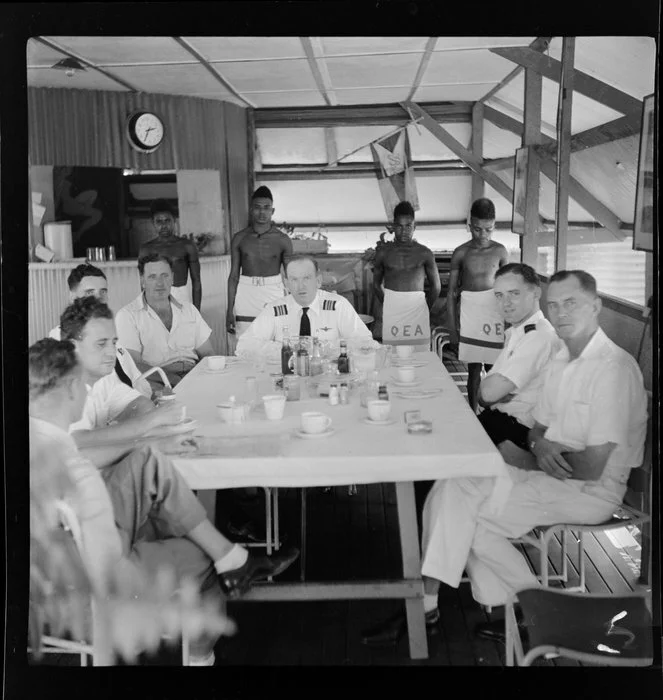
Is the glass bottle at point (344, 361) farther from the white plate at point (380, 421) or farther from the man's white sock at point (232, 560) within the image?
the man's white sock at point (232, 560)

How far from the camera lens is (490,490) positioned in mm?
2572

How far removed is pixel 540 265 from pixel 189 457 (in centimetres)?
128

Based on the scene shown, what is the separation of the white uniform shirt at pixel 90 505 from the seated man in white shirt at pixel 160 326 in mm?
375

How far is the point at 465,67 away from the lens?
2654mm

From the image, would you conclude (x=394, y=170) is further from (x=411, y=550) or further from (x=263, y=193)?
(x=411, y=550)

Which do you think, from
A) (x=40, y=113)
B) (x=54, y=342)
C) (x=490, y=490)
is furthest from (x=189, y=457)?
(x=40, y=113)

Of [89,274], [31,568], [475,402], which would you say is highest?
[89,274]

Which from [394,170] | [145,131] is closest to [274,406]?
[394,170]

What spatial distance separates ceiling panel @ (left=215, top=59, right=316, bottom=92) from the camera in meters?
2.68

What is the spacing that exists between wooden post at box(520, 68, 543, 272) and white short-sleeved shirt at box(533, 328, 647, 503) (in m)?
0.35

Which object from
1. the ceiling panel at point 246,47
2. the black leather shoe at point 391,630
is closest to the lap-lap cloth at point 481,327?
the black leather shoe at point 391,630

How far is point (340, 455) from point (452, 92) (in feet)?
4.12

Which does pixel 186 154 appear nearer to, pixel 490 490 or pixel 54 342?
pixel 54 342

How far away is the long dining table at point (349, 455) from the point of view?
2453 millimetres
